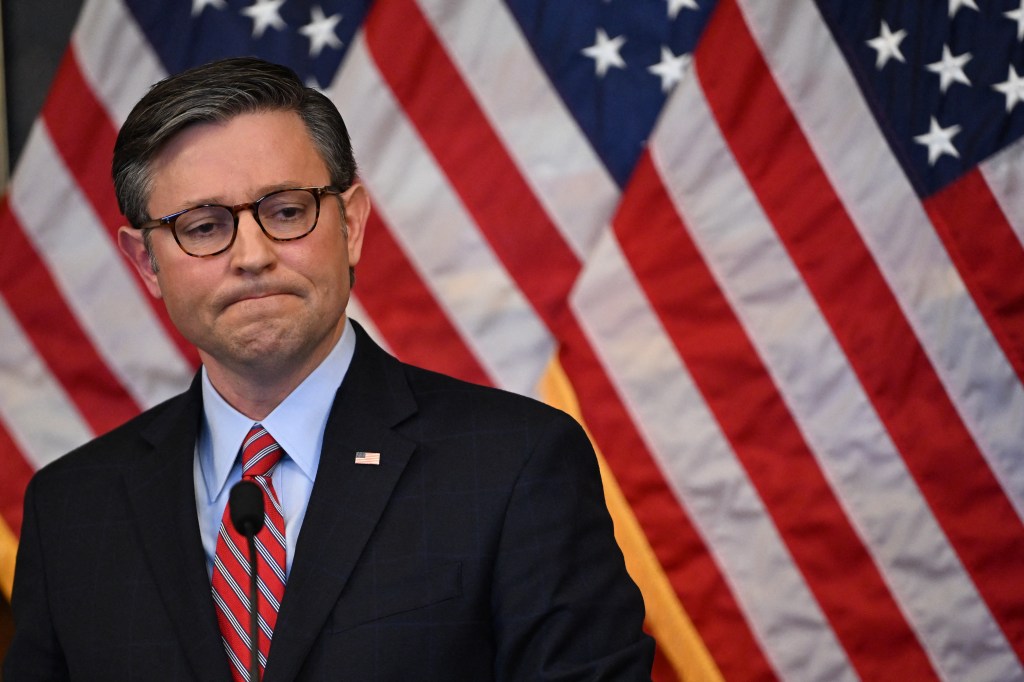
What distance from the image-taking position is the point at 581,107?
260 centimetres

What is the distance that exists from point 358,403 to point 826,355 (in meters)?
1.15

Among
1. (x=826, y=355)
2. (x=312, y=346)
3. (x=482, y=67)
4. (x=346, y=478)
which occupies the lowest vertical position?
(x=826, y=355)

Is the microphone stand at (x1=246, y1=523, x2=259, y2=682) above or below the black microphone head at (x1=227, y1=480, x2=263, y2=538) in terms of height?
below

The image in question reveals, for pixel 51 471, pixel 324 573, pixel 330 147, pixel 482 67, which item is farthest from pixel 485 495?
pixel 482 67

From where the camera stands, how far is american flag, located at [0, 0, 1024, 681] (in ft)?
8.13

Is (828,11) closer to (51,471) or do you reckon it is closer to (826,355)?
(826,355)

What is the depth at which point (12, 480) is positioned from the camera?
2.68 m

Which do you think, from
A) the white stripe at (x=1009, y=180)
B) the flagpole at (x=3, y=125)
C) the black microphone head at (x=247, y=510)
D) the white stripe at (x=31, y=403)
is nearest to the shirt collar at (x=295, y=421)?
the black microphone head at (x=247, y=510)

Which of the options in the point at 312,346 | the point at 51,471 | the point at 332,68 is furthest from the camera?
the point at 332,68

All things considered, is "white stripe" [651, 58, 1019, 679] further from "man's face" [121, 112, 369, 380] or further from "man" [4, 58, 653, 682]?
"man's face" [121, 112, 369, 380]

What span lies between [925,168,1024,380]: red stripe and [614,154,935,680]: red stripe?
0.46 meters

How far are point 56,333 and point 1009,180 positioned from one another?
6.91 feet

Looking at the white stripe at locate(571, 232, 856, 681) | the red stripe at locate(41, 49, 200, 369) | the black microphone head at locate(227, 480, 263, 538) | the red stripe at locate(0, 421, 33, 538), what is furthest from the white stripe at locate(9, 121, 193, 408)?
the black microphone head at locate(227, 480, 263, 538)

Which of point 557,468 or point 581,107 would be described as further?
point 581,107
